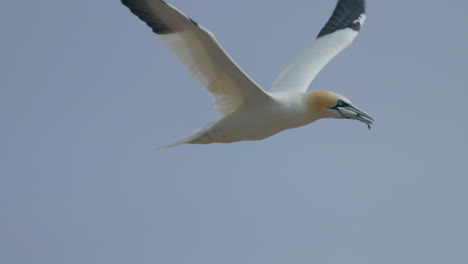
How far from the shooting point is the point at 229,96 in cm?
1055

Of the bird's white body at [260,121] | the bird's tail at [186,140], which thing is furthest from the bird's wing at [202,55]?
the bird's tail at [186,140]

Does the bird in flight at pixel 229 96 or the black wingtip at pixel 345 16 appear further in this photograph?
the black wingtip at pixel 345 16

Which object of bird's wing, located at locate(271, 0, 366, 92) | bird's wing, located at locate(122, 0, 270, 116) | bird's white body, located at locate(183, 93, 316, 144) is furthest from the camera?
bird's wing, located at locate(271, 0, 366, 92)

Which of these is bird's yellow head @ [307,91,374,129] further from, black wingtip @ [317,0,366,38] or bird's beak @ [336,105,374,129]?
black wingtip @ [317,0,366,38]

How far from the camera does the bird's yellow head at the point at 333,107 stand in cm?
1073

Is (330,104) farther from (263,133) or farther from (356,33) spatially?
(356,33)

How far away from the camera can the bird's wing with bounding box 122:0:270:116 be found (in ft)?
31.1

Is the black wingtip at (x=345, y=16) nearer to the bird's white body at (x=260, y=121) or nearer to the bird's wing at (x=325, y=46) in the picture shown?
the bird's wing at (x=325, y=46)

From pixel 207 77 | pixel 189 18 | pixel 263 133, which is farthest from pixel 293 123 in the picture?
pixel 189 18

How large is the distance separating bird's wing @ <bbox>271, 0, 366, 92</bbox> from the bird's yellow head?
124 cm

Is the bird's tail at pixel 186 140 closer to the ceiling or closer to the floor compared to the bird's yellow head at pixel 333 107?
closer to the floor

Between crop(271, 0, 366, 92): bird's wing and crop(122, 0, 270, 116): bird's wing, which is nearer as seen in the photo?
crop(122, 0, 270, 116): bird's wing

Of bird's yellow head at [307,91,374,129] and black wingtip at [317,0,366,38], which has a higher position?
black wingtip at [317,0,366,38]

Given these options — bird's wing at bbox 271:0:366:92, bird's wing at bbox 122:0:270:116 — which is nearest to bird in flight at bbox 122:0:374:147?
bird's wing at bbox 122:0:270:116
